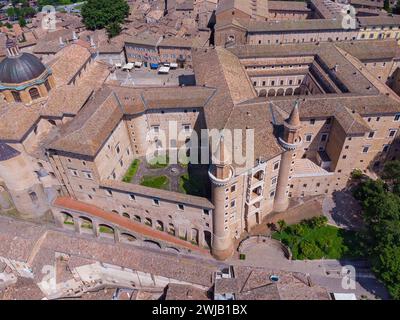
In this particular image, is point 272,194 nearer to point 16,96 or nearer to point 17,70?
point 16,96

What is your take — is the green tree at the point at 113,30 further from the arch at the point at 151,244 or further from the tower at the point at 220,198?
the tower at the point at 220,198

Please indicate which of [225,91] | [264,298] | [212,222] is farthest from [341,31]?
[264,298]

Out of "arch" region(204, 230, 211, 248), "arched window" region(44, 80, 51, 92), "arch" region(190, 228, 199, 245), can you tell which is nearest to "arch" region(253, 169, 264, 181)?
"arch" region(204, 230, 211, 248)

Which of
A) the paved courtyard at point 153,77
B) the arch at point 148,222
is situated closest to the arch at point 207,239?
the arch at point 148,222

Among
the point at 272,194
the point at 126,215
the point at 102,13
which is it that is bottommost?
the point at 126,215

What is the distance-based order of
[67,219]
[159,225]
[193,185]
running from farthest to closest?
1. [193,185]
2. [67,219]
3. [159,225]

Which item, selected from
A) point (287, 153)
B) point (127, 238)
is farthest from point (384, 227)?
point (127, 238)
